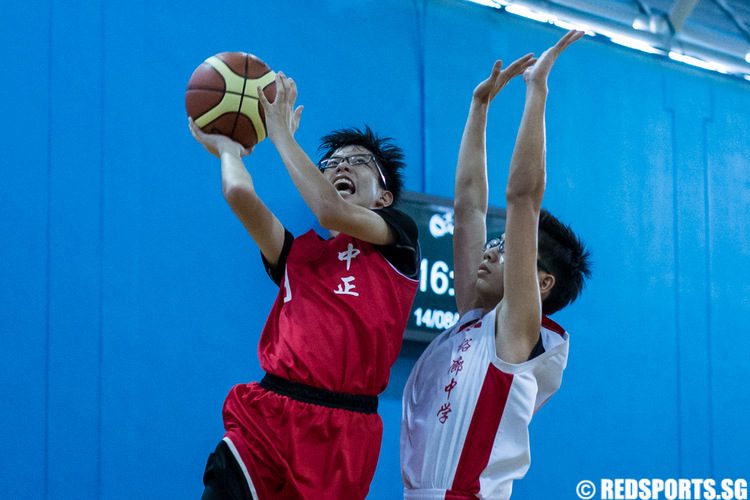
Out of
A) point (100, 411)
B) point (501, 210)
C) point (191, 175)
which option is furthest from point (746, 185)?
point (100, 411)

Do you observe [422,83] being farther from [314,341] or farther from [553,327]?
[314,341]

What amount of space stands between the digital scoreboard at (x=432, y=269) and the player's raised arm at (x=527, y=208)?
2089 millimetres

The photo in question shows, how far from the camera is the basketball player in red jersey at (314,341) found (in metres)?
2.00

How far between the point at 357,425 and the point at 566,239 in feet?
2.88

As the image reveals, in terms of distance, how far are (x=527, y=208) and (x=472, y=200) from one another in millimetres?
490

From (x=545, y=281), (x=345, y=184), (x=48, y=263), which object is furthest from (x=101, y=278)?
(x=545, y=281)

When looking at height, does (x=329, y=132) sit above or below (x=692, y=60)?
below

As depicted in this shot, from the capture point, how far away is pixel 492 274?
2.41 m

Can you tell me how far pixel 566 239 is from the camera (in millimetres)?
2480

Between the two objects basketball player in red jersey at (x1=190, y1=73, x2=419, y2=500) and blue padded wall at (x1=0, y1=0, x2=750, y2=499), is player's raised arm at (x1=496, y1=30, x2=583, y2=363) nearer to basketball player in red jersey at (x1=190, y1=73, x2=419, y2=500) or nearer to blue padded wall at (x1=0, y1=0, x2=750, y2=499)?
basketball player in red jersey at (x1=190, y1=73, x2=419, y2=500)

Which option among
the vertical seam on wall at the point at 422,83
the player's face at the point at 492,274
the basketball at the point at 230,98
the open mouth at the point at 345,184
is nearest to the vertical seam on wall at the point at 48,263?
the basketball at the point at 230,98

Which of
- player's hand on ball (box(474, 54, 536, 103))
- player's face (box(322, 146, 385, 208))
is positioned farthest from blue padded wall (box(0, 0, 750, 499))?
player's hand on ball (box(474, 54, 536, 103))

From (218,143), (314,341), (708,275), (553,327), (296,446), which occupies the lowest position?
(296,446)

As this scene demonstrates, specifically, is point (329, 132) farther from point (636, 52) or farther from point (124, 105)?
point (636, 52)
